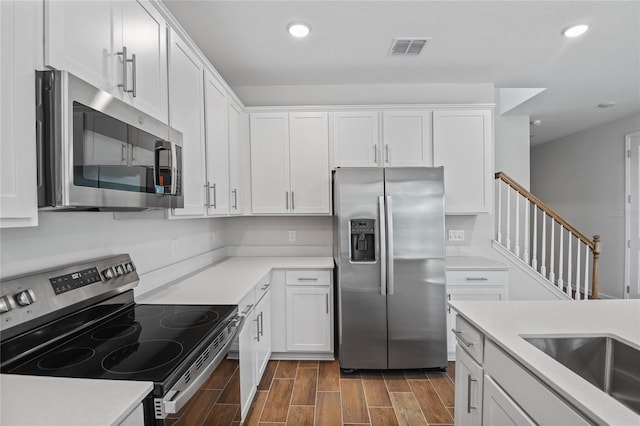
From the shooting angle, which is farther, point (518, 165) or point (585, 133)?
point (585, 133)

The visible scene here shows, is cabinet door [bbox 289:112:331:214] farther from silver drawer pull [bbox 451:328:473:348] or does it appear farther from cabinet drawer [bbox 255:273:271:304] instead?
silver drawer pull [bbox 451:328:473:348]

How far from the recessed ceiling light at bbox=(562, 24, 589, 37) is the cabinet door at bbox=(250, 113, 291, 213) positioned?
92.8 inches

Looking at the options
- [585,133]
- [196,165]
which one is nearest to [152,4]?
[196,165]

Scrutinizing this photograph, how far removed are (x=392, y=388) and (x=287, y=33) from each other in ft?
9.37

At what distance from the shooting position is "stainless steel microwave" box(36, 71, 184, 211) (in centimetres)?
93

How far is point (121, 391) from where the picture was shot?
85cm

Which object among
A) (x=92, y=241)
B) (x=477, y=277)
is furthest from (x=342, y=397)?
(x=92, y=241)

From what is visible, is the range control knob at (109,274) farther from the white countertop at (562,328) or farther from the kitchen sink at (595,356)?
the kitchen sink at (595,356)

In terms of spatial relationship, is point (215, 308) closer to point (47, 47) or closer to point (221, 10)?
point (47, 47)

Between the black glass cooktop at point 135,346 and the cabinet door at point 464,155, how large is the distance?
2.39 m

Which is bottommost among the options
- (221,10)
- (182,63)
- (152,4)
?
(182,63)

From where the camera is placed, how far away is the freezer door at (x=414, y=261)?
2588mm

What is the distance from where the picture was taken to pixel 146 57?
145 centimetres

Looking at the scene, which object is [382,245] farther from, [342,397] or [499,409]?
[499,409]
